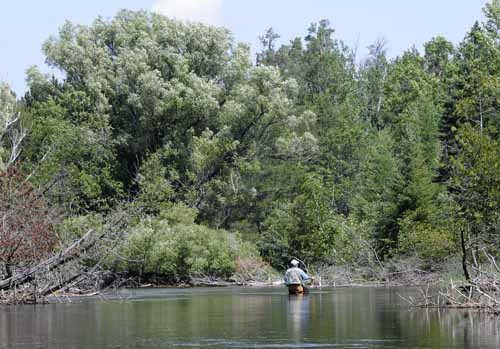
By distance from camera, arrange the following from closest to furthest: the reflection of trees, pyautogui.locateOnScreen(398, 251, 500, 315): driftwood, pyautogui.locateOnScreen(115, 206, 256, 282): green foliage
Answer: the reflection of trees, pyautogui.locateOnScreen(398, 251, 500, 315): driftwood, pyautogui.locateOnScreen(115, 206, 256, 282): green foliage

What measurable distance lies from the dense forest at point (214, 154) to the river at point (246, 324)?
576 inches

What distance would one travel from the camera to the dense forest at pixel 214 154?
54.9 m

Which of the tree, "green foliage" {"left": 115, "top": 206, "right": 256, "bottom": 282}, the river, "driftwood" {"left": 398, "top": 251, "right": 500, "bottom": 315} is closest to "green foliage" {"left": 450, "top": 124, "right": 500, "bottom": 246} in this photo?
the tree

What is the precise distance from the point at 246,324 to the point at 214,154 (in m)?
39.1

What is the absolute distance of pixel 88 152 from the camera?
213 feet

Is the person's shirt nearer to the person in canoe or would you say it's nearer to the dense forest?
the person in canoe

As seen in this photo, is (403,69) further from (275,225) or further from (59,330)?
(59,330)

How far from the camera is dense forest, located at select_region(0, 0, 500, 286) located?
5488 centimetres

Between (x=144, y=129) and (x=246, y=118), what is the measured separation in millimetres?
6417

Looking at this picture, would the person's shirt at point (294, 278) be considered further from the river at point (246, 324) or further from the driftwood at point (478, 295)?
the driftwood at point (478, 295)

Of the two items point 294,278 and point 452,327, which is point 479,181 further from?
point 452,327

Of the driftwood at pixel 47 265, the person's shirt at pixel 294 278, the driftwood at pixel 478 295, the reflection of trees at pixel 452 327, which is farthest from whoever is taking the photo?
the person's shirt at pixel 294 278

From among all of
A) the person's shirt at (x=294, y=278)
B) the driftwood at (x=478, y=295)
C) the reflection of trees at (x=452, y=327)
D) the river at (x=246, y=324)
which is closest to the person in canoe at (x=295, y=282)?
the person's shirt at (x=294, y=278)

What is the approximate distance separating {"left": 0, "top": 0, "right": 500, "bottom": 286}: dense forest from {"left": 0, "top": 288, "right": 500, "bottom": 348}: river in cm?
1463
